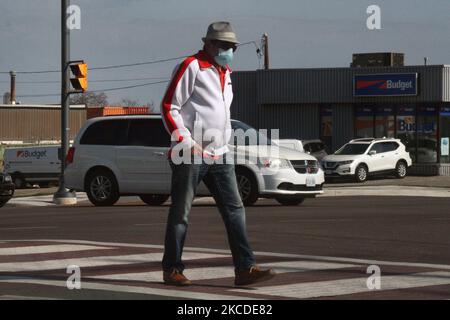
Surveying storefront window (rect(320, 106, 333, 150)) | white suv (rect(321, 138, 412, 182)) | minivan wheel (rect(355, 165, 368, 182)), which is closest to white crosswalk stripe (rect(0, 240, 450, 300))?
white suv (rect(321, 138, 412, 182))

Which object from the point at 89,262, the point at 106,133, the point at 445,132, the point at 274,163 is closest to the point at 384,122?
the point at 445,132

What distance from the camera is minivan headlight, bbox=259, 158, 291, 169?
20234 mm

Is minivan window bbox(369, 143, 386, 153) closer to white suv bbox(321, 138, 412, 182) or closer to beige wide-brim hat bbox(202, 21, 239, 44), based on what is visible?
white suv bbox(321, 138, 412, 182)

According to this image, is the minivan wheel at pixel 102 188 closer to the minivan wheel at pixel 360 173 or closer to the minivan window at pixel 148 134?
the minivan window at pixel 148 134

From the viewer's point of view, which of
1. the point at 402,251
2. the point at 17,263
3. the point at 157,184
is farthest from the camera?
the point at 157,184

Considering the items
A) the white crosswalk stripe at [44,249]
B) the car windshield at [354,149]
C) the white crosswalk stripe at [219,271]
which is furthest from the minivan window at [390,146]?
the white crosswalk stripe at [219,271]

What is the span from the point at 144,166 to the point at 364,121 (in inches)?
1010

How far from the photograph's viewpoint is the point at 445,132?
143 ft

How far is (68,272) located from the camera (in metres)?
9.67

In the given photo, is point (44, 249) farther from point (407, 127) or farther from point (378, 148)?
point (407, 127)

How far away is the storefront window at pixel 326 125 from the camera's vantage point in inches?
1816

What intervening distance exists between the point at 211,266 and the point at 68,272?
1.32m
